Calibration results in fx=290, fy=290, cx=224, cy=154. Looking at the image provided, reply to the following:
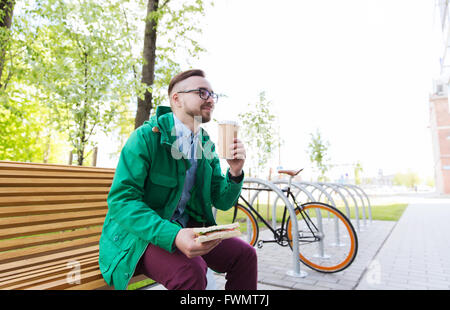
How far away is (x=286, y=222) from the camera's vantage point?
3.72 meters

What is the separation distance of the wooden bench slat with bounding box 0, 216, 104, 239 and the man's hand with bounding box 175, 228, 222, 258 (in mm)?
1261

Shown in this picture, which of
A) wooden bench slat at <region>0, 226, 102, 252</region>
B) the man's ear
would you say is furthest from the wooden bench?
the man's ear

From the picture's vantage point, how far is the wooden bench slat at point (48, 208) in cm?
189

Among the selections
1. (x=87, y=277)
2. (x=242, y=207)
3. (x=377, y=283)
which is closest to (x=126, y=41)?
(x=242, y=207)

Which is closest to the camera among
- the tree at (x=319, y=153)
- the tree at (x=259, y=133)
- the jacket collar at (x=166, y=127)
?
the jacket collar at (x=166, y=127)

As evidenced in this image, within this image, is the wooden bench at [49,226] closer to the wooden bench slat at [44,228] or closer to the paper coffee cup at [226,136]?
the wooden bench slat at [44,228]

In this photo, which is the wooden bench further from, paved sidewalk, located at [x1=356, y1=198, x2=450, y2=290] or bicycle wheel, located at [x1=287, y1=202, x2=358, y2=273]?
paved sidewalk, located at [x1=356, y1=198, x2=450, y2=290]

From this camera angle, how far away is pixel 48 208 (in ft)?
6.92

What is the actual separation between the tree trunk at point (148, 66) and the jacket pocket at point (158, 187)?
Answer: 4.42 meters

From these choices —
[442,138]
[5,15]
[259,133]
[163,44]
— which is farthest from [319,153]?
[442,138]

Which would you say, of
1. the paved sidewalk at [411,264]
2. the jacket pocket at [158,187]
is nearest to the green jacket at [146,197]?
the jacket pocket at [158,187]

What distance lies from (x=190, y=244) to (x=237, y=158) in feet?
2.02
